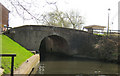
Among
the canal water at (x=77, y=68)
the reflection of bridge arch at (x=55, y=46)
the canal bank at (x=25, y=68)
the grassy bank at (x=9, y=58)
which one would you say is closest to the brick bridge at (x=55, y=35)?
the reflection of bridge arch at (x=55, y=46)

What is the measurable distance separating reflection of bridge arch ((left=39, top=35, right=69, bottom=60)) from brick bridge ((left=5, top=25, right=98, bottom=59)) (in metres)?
1.05

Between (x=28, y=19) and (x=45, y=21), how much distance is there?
443 mm

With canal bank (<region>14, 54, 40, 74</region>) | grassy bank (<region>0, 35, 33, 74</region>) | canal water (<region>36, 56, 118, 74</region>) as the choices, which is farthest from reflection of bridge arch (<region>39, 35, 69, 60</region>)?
canal bank (<region>14, 54, 40, 74</region>)

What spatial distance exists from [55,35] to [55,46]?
6718 millimetres

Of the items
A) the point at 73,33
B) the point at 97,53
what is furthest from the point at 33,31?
the point at 97,53

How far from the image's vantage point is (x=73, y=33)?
679 inches

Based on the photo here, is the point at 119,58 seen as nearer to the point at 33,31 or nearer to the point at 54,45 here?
the point at 33,31

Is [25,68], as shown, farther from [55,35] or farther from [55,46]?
[55,46]

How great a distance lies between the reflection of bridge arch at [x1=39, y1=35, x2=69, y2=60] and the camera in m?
18.9

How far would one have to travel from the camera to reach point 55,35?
17109 millimetres

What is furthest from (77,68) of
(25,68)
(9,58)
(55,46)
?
(55,46)

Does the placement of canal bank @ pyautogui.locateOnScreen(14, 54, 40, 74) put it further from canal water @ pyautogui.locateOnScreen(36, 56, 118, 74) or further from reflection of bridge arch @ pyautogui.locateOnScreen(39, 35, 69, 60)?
reflection of bridge arch @ pyautogui.locateOnScreen(39, 35, 69, 60)

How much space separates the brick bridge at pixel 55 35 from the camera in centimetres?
1550

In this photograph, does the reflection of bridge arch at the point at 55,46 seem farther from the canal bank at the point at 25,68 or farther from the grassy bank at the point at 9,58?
the canal bank at the point at 25,68
